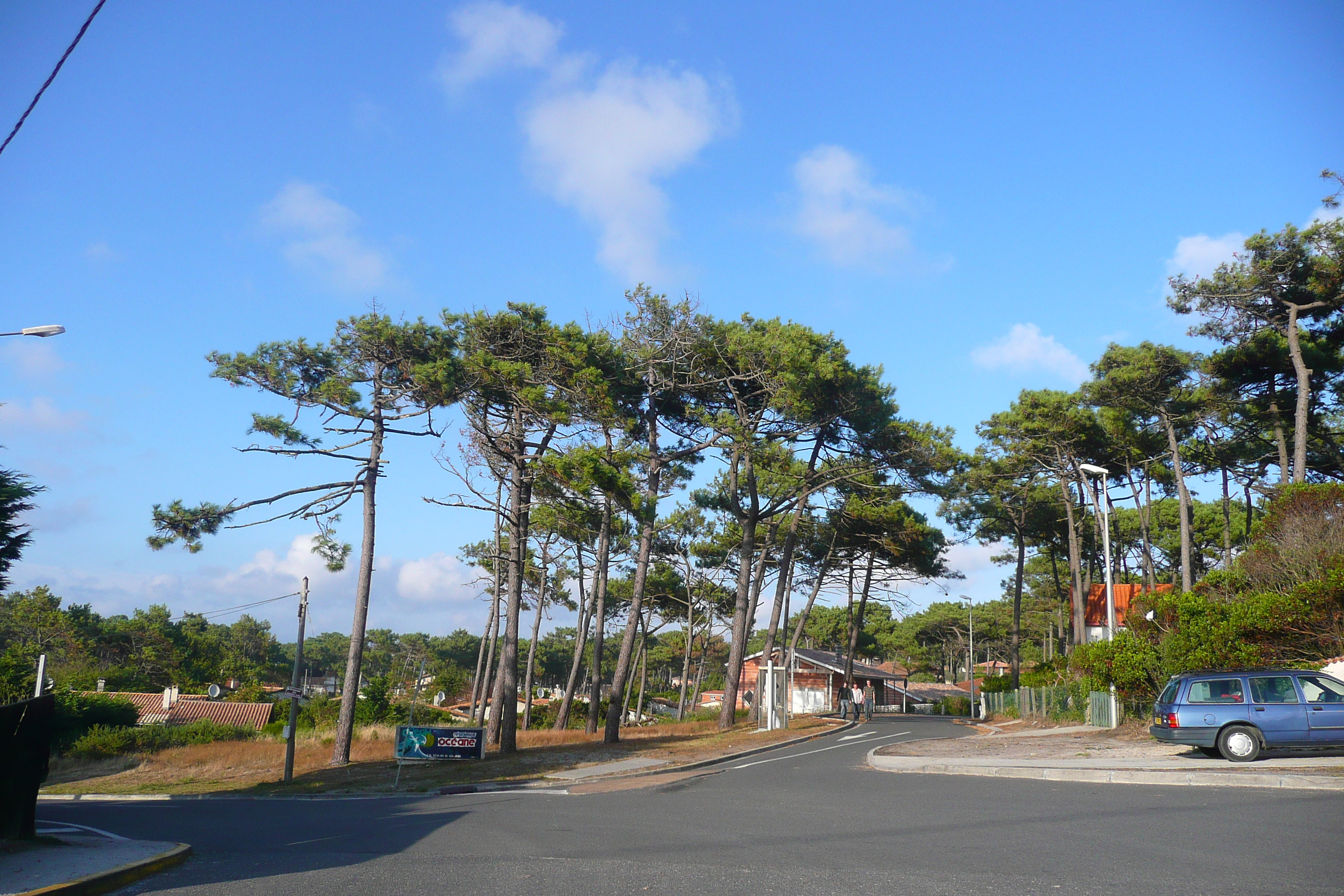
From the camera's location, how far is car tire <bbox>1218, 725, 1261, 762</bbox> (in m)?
15.0

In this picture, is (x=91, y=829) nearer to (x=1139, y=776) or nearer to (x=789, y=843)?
(x=789, y=843)

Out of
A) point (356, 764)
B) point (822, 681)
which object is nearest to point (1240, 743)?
point (356, 764)

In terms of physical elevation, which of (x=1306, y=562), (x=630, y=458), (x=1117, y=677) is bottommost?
(x=1117, y=677)

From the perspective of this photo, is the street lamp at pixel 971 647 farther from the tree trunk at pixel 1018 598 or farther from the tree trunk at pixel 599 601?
the tree trunk at pixel 599 601

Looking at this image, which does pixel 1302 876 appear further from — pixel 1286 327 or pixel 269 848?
pixel 1286 327

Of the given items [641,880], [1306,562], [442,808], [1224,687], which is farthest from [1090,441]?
[641,880]

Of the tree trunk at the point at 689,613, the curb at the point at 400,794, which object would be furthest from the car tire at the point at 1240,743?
the tree trunk at the point at 689,613

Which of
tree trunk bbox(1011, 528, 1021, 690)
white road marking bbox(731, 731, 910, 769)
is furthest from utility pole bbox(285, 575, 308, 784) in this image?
tree trunk bbox(1011, 528, 1021, 690)

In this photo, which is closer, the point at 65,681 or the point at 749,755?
the point at 749,755

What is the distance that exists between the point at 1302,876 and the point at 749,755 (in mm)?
18568

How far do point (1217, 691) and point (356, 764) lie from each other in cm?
2111

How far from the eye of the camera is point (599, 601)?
3381 cm

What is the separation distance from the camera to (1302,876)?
270 inches

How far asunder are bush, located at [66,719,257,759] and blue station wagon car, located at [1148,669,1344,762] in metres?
32.6
